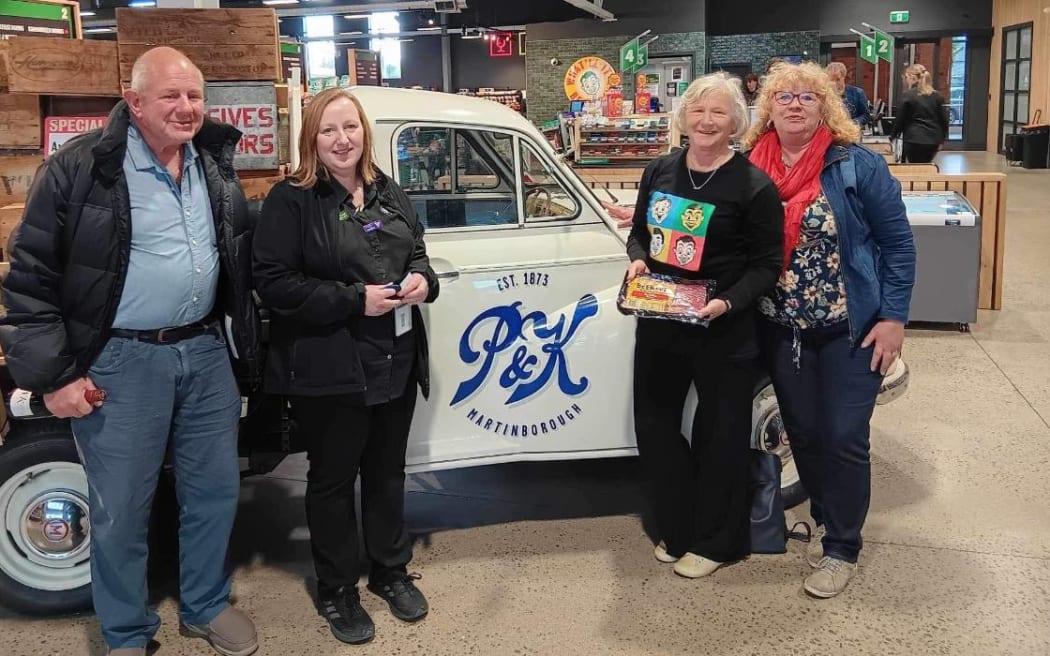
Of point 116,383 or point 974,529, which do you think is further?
point 974,529

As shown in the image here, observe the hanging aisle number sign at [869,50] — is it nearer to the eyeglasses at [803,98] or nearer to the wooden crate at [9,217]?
the eyeglasses at [803,98]

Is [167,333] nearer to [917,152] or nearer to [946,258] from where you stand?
[946,258]

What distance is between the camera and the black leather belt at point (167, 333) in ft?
9.26

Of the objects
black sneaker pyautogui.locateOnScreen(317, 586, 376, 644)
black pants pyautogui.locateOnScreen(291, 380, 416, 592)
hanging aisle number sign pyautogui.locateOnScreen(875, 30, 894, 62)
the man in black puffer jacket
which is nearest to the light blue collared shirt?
the man in black puffer jacket

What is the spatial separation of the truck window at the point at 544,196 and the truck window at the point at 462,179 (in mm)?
74

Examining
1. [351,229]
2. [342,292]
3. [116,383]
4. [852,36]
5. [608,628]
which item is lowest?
[608,628]

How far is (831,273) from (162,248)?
Answer: 2.16 meters

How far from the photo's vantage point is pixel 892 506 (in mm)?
4297

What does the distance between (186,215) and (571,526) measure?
213 cm

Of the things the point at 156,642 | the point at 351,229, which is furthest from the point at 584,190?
the point at 156,642

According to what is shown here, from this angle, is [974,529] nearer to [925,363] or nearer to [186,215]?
[925,363]

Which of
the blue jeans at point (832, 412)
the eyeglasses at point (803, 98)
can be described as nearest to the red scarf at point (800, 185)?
the eyeglasses at point (803, 98)

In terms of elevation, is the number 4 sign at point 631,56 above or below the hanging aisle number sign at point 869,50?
below

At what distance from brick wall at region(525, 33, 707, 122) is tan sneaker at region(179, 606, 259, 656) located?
18227 mm
